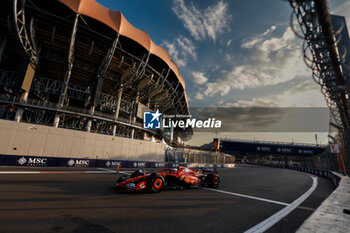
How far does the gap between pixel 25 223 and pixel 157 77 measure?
31.8m

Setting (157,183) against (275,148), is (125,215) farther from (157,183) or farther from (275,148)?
(275,148)

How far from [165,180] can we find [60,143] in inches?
795

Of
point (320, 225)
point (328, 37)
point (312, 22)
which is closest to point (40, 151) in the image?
point (320, 225)

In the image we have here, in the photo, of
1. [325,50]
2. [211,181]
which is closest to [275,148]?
[325,50]

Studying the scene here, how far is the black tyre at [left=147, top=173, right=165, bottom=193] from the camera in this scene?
20.2 ft

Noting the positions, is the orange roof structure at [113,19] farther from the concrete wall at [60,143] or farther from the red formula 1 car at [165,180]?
the red formula 1 car at [165,180]

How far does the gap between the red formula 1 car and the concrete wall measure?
19.2 meters

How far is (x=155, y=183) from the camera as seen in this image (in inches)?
250

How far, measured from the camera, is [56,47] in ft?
78.8

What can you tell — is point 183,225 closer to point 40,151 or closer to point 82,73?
point 40,151

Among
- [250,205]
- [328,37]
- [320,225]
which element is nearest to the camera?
[320,225]

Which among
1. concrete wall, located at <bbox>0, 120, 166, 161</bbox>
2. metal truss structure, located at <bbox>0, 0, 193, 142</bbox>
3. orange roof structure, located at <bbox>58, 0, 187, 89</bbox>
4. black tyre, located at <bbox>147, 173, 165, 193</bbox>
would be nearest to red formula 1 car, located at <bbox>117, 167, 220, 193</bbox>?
black tyre, located at <bbox>147, 173, 165, 193</bbox>

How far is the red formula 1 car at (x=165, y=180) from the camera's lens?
6.02 m

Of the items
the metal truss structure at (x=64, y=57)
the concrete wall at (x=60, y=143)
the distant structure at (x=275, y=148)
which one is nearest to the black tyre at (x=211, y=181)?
the concrete wall at (x=60, y=143)
